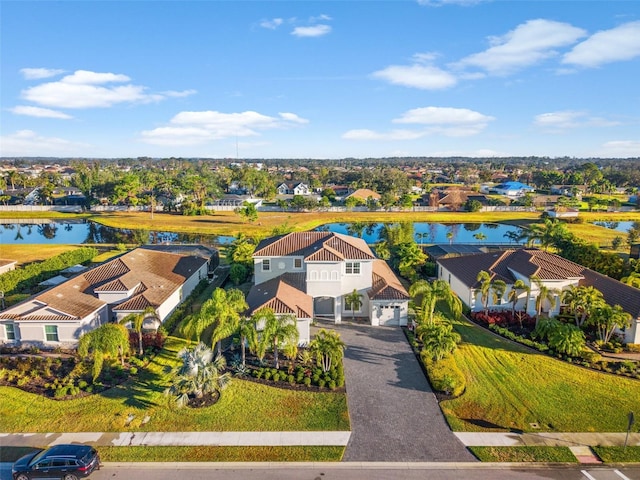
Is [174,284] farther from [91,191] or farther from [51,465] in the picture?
[91,191]

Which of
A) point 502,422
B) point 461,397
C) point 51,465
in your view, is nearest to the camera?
point 51,465

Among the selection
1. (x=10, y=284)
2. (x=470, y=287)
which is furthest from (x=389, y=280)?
(x=10, y=284)

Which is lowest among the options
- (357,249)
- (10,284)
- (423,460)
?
(423,460)

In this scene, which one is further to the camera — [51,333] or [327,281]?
[327,281]

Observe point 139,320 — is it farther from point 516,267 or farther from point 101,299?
point 516,267

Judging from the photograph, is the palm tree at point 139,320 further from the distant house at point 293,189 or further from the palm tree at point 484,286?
the distant house at point 293,189

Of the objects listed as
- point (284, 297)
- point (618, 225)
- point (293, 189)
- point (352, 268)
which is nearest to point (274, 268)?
point (352, 268)
